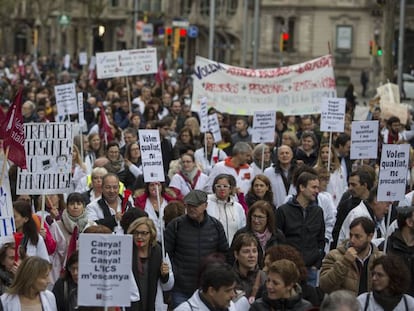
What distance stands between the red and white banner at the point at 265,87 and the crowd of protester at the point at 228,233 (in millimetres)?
6666

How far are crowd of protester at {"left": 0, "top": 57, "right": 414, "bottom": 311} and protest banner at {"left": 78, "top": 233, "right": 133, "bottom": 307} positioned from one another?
0.40 m

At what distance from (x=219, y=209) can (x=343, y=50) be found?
60.4 meters

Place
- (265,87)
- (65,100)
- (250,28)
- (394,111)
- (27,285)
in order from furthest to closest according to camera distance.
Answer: (250,28) → (394,111) → (265,87) → (65,100) → (27,285)

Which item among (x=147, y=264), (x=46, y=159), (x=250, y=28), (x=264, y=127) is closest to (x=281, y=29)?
(x=250, y=28)

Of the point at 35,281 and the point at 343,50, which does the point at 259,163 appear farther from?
the point at 343,50

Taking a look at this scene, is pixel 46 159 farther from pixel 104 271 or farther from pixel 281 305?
pixel 281 305

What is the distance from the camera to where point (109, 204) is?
483 inches

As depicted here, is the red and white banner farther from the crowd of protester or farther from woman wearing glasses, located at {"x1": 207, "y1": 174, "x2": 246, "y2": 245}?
woman wearing glasses, located at {"x1": 207, "y1": 174, "x2": 246, "y2": 245}

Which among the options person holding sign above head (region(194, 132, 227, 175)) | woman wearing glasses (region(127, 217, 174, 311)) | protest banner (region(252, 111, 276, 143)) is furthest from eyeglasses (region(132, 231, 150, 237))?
protest banner (region(252, 111, 276, 143))

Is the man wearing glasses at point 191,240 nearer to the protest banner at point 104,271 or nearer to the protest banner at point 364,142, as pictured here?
the protest banner at point 104,271

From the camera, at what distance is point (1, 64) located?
179 feet

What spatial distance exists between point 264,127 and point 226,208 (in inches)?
230

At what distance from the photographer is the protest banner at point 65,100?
20.6 meters

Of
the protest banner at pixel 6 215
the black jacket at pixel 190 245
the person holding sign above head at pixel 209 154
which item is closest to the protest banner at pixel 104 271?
the protest banner at pixel 6 215
